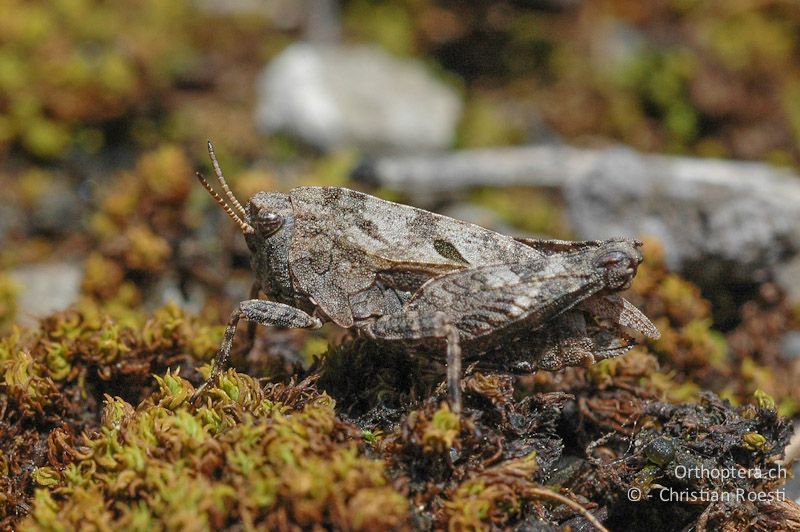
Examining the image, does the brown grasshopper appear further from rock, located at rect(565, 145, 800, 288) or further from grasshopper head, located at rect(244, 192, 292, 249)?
rock, located at rect(565, 145, 800, 288)

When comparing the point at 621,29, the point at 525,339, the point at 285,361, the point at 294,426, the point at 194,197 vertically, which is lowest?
the point at 294,426

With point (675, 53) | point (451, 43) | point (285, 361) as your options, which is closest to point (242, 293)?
point (285, 361)

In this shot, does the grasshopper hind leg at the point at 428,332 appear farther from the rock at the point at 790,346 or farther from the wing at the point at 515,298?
the rock at the point at 790,346

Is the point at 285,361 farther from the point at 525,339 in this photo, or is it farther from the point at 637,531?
the point at 637,531

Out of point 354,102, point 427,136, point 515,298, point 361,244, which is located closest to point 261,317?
point 361,244

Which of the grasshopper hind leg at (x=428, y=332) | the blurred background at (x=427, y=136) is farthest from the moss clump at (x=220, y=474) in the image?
the blurred background at (x=427, y=136)

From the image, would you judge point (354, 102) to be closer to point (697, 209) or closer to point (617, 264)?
point (697, 209)
